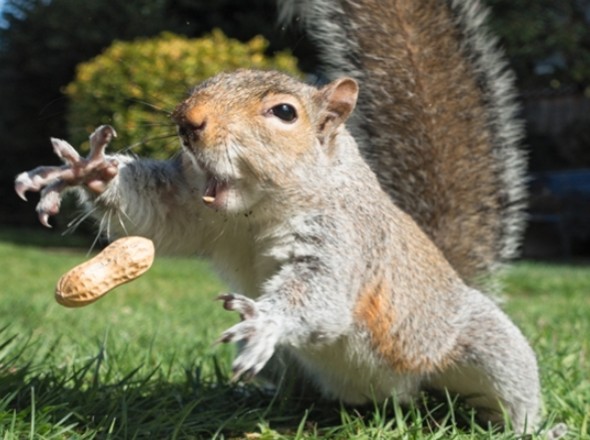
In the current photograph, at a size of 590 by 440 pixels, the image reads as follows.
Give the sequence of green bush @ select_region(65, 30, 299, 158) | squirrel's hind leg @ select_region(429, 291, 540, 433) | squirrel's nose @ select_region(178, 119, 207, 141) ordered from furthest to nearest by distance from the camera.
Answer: green bush @ select_region(65, 30, 299, 158) → squirrel's hind leg @ select_region(429, 291, 540, 433) → squirrel's nose @ select_region(178, 119, 207, 141)

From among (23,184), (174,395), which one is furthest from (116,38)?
(23,184)

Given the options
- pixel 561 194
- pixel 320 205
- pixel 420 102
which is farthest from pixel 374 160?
pixel 561 194

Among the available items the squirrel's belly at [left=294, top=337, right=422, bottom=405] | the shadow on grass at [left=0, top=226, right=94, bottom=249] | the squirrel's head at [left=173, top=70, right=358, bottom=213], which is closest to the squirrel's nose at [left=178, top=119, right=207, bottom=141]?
the squirrel's head at [left=173, top=70, right=358, bottom=213]

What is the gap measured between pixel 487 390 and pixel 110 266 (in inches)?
32.5

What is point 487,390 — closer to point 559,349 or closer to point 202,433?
point 202,433

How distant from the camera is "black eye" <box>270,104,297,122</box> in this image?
4.94 ft

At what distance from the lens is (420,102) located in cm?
217

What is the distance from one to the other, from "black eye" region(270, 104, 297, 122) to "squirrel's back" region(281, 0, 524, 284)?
0.62 metres

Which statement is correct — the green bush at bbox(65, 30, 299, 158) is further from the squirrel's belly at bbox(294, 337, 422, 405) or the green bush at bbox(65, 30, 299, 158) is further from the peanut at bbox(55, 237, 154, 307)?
the peanut at bbox(55, 237, 154, 307)

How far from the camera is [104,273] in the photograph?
1523 millimetres

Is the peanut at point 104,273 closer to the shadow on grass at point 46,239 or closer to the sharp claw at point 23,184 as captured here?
the sharp claw at point 23,184

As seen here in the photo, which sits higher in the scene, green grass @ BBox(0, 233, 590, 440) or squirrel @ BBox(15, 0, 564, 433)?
squirrel @ BBox(15, 0, 564, 433)

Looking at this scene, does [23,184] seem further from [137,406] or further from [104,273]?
[137,406]

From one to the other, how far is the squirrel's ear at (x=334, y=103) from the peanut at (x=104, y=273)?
39 centimetres
